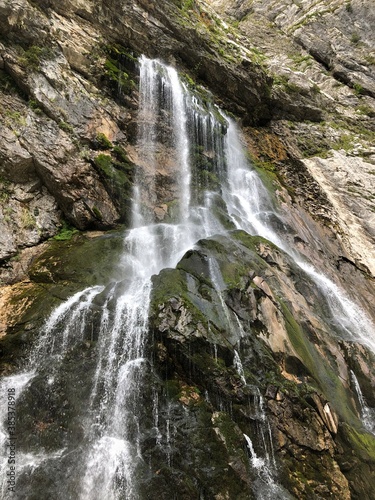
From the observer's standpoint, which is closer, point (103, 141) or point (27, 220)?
point (27, 220)

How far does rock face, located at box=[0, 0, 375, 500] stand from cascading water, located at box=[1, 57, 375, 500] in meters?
0.13

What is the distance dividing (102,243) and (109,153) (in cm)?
A: 512

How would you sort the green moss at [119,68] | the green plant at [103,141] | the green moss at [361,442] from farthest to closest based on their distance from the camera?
the green moss at [119,68] → the green plant at [103,141] → the green moss at [361,442]

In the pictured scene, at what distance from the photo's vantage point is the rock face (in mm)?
6590

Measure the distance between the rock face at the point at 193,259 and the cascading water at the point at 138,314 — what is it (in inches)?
4.9

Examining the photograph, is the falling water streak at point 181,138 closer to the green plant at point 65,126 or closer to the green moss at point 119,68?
the green moss at point 119,68

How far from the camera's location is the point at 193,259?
10.1 meters

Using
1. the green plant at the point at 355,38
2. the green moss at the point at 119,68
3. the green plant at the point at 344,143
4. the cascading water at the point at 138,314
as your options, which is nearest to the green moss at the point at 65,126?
the cascading water at the point at 138,314

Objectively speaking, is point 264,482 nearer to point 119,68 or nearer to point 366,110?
point 119,68

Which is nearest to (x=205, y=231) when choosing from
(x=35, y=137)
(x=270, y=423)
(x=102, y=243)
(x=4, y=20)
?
(x=102, y=243)

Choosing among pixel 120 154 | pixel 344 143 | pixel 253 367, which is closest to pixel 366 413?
pixel 253 367

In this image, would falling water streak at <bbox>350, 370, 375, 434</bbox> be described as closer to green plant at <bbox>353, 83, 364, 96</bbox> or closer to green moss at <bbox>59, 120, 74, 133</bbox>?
green moss at <bbox>59, 120, 74, 133</bbox>

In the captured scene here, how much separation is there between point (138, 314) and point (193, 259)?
2600 mm

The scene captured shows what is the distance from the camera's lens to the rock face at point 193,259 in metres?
6.59
